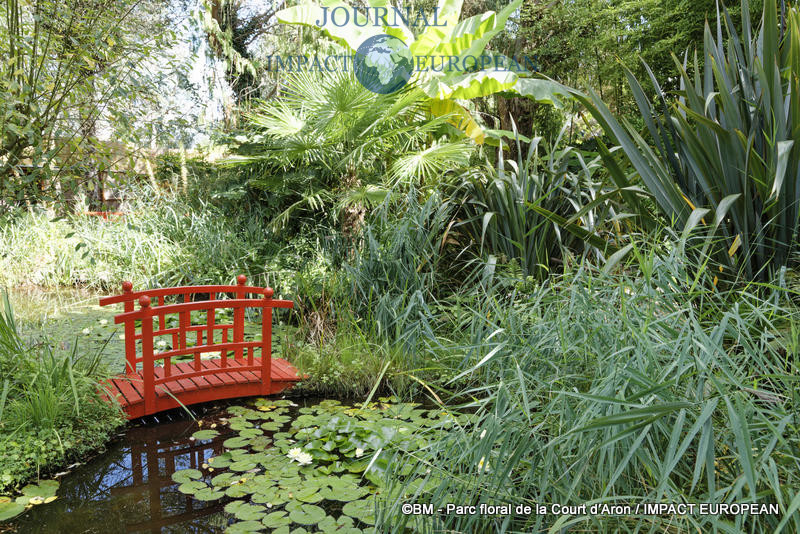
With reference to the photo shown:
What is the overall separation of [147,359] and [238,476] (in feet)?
3.69

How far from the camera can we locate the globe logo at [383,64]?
238 inches

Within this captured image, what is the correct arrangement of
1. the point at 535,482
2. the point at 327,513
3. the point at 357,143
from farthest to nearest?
the point at 357,143, the point at 327,513, the point at 535,482

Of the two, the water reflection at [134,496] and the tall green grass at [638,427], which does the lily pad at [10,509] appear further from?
the tall green grass at [638,427]

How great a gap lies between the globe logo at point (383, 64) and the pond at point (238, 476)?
12.6 ft

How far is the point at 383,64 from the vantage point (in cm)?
640

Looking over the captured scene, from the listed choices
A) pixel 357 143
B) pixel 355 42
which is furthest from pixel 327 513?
pixel 355 42

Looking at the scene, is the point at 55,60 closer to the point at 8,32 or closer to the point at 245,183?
the point at 8,32

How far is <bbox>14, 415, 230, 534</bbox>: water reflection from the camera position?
2447mm

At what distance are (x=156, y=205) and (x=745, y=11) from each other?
8094mm

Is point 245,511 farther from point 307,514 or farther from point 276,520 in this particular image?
point 307,514

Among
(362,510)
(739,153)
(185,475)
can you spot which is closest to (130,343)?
(185,475)

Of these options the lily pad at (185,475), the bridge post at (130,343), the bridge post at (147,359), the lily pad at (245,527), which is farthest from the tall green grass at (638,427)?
the bridge post at (130,343)

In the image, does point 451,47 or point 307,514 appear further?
point 451,47

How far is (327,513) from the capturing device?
2480 mm
